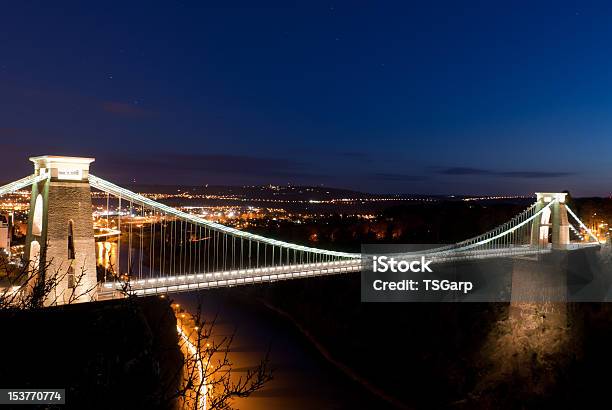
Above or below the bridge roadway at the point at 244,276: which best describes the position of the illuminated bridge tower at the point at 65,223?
above

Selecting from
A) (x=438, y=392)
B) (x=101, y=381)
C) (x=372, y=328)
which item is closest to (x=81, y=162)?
(x=101, y=381)

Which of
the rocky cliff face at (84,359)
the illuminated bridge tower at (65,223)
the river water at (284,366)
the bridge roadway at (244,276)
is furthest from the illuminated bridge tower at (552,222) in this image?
the rocky cliff face at (84,359)

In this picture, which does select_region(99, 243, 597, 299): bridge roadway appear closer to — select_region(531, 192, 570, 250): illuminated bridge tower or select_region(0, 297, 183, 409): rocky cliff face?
select_region(531, 192, 570, 250): illuminated bridge tower

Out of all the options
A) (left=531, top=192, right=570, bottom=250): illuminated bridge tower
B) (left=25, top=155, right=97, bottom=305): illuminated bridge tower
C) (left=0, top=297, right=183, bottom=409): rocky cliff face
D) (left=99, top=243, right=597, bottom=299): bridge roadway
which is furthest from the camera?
(left=531, top=192, right=570, bottom=250): illuminated bridge tower

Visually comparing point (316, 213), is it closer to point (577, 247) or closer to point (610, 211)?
point (610, 211)

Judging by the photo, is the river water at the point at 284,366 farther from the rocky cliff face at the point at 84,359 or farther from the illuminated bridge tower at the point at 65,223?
the rocky cliff face at the point at 84,359

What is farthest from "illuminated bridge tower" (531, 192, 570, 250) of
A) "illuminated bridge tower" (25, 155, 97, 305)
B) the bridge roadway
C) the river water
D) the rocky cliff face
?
the rocky cliff face
